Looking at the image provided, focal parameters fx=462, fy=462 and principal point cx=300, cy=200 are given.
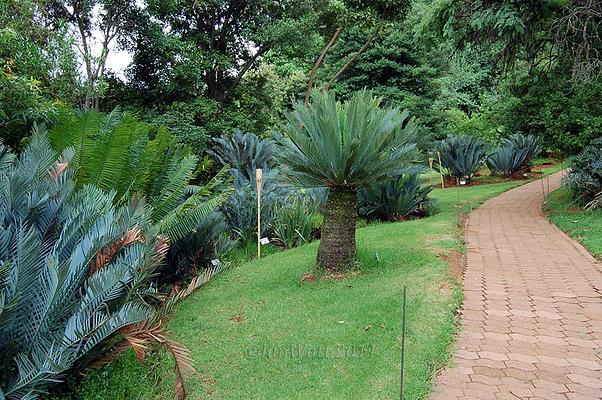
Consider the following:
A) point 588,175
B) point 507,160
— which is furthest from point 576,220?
point 507,160

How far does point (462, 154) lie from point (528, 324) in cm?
1333

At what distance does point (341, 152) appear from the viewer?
16.8 feet

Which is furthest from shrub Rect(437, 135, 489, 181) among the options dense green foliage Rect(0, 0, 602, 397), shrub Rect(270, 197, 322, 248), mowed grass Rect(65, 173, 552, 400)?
mowed grass Rect(65, 173, 552, 400)

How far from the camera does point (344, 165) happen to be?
5125mm

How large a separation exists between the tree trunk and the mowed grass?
20 centimetres

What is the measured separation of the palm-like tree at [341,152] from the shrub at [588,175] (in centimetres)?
587

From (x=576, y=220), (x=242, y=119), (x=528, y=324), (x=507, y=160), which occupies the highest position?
(x=242, y=119)

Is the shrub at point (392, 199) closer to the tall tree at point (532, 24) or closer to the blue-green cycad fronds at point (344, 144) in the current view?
the tall tree at point (532, 24)

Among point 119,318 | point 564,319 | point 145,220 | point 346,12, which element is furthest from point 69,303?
point 346,12

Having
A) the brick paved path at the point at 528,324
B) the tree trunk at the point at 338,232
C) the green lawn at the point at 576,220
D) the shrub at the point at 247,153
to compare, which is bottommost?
the brick paved path at the point at 528,324

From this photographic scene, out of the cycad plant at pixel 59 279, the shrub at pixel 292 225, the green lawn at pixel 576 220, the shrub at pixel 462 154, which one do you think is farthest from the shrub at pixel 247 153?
the shrub at pixel 462 154

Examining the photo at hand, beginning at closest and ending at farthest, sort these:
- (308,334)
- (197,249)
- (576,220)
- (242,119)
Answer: (308,334)
(197,249)
(576,220)
(242,119)

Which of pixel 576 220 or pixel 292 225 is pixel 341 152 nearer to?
pixel 292 225

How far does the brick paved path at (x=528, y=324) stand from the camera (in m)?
2.99
